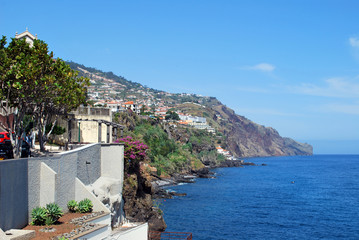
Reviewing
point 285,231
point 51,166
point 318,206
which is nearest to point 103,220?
point 51,166

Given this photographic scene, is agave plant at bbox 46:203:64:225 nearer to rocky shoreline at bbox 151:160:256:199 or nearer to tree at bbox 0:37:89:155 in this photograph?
tree at bbox 0:37:89:155

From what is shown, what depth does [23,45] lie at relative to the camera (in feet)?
77.3

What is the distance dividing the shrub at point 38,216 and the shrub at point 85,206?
119 inches

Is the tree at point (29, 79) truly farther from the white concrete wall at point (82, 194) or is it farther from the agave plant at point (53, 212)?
the agave plant at point (53, 212)

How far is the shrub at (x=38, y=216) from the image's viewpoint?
17516 mm

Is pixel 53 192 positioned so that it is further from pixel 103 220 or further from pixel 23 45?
pixel 23 45

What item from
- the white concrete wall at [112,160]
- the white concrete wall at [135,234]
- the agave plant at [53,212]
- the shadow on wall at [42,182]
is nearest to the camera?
the shadow on wall at [42,182]

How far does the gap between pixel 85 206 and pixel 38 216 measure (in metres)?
3.50

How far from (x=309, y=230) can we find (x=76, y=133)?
3233 cm

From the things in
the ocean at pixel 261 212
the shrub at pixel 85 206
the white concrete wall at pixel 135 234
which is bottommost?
the ocean at pixel 261 212

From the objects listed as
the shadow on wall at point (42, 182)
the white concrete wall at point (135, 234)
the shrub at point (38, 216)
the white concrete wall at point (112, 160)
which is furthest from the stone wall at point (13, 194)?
the white concrete wall at point (112, 160)

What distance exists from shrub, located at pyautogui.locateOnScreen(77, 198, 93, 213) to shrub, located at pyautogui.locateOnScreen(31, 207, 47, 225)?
3.03m

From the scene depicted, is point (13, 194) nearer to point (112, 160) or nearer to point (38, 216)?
point (38, 216)

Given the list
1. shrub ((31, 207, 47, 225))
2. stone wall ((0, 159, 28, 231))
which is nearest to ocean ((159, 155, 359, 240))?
shrub ((31, 207, 47, 225))
